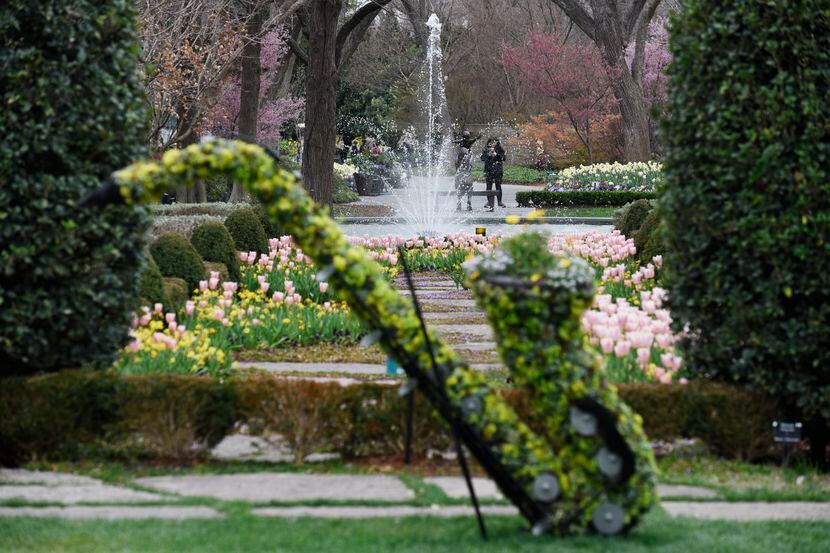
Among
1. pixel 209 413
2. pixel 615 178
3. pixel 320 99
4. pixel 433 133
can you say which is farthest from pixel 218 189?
pixel 433 133

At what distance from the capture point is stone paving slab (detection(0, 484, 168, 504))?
5039 mm

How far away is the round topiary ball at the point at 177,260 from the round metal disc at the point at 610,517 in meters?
7.14

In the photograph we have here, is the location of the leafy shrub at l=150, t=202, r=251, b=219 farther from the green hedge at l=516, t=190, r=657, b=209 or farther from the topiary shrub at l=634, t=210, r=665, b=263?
the green hedge at l=516, t=190, r=657, b=209

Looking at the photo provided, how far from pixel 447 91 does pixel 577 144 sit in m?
12.6

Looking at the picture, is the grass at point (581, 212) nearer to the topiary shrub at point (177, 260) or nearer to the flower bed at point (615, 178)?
the flower bed at point (615, 178)

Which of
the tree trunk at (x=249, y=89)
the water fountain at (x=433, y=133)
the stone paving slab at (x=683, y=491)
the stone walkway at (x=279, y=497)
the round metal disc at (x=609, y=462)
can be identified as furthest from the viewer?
the water fountain at (x=433, y=133)

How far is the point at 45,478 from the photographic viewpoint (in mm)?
5484

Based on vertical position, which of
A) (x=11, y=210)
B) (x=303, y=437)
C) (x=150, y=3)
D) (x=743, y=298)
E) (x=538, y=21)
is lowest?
(x=303, y=437)

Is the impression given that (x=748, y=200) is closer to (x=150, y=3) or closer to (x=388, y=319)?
(x=388, y=319)

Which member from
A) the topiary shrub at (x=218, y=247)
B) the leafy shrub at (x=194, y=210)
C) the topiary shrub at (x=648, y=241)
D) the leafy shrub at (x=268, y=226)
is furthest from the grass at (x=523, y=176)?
the topiary shrub at (x=218, y=247)

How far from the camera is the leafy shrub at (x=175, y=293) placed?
31.2 ft

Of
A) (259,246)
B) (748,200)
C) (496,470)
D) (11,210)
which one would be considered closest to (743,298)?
(748,200)

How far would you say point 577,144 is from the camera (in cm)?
4688

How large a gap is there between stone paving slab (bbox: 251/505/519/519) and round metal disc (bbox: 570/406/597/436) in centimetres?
68
